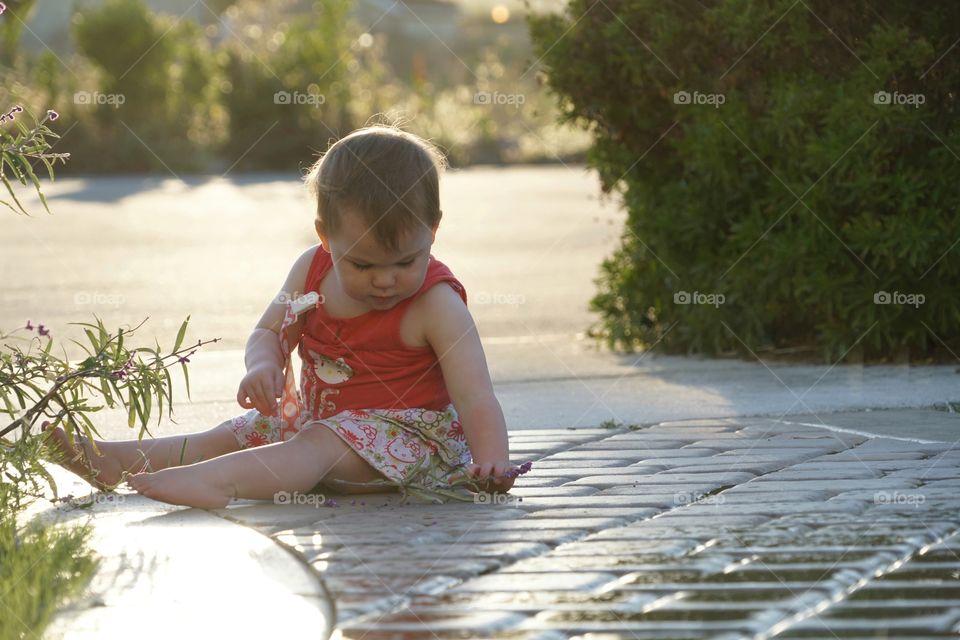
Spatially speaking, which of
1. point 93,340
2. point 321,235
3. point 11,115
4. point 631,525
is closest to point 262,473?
point 93,340

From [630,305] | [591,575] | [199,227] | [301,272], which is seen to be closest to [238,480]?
[301,272]

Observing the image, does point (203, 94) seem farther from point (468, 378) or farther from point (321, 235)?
point (468, 378)

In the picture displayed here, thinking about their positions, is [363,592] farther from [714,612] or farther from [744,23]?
[744,23]

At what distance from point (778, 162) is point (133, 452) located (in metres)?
3.29

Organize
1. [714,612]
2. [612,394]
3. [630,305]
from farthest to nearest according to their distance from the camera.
A: [630,305], [612,394], [714,612]

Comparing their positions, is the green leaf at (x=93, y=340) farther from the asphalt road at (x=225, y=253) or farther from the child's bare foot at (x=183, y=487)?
the asphalt road at (x=225, y=253)

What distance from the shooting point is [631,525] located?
3.29 metres

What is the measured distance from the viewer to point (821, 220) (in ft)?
19.2

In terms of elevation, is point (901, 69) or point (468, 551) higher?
point (901, 69)

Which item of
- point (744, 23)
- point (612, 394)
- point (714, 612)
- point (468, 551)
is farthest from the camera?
point (744, 23)

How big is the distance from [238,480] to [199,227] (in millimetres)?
11041

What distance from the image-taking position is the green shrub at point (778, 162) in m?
5.69

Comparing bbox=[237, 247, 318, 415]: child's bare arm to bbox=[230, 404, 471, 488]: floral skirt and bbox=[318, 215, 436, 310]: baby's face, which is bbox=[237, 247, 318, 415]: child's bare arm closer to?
bbox=[230, 404, 471, 488]: floral skirt

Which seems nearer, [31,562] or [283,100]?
[31,562]
